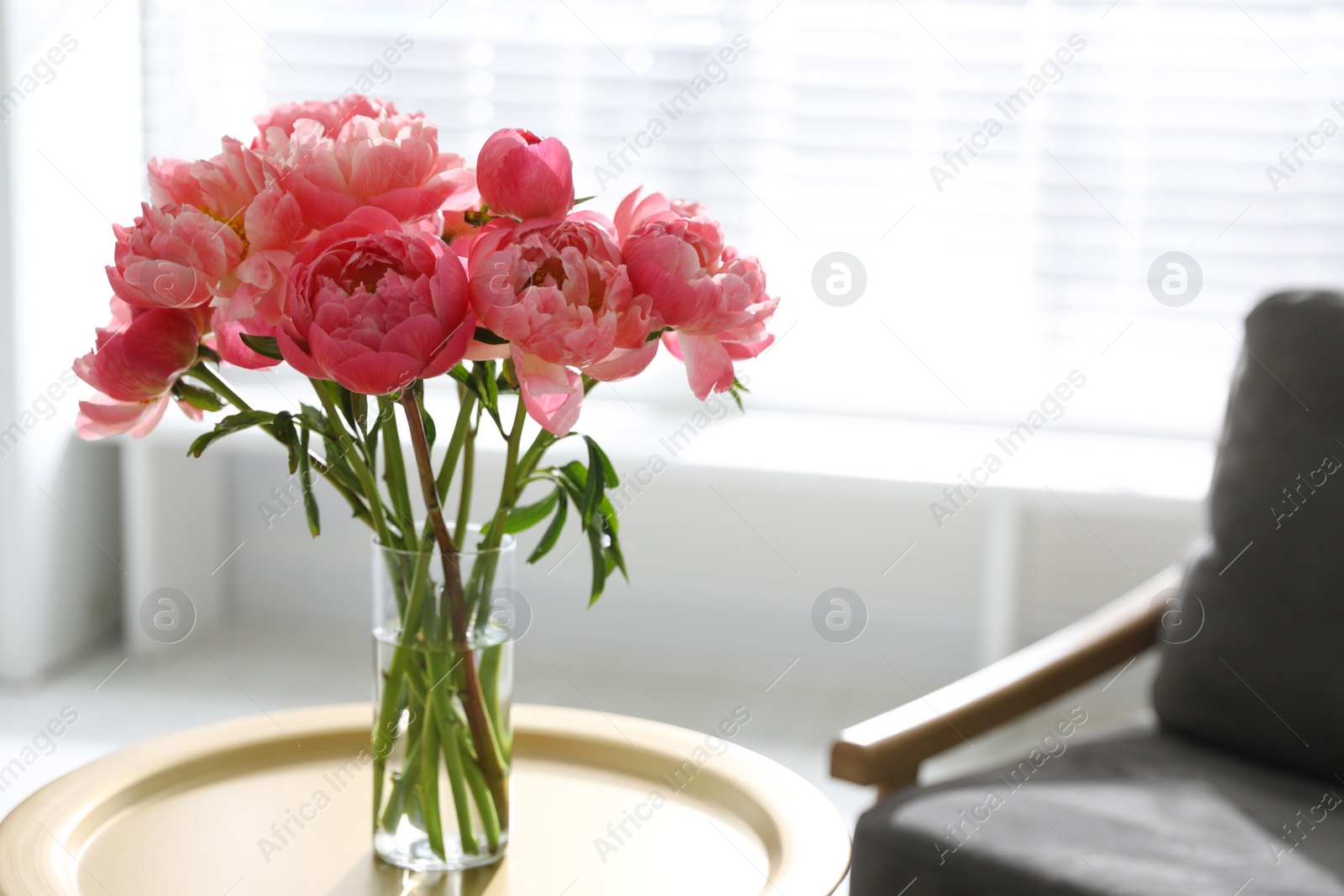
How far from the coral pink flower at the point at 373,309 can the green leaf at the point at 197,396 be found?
123 mm

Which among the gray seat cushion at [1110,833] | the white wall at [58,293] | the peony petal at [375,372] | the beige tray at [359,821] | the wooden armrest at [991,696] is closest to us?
the peony petal at [375,372]

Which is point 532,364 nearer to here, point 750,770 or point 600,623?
point 750,770

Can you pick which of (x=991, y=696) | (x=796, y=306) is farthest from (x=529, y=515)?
(x=796, y=306)

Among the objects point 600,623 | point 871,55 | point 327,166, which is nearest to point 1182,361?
point 871,55

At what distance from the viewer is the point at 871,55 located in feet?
8.73

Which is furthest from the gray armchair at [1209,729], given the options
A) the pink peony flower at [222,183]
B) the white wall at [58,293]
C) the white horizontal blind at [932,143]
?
the white wall at [58,293]

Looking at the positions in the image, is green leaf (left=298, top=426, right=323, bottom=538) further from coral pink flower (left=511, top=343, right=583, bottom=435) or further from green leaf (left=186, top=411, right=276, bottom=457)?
coral pink flower (left=511, top=343, right=583, bottom=435)

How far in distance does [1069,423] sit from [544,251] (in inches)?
84.5

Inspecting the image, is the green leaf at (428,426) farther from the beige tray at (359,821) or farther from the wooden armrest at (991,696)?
the wooden armrest at (991,696)

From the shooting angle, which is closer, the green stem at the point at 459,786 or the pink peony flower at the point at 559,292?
the pink peony flower at the point at 559,292

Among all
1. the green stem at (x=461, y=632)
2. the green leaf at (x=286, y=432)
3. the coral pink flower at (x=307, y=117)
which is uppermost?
the coral pink flower at (x=307, y=117)

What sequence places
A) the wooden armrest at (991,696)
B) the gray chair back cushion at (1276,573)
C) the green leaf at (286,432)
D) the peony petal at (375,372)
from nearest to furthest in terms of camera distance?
1. the peony petal at (375,372)
2. the green leaf at (286,432)
3. the wooden armrest at (991,696)
4. the gray chair back cushion at (1276,573)

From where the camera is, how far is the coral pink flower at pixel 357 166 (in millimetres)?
763

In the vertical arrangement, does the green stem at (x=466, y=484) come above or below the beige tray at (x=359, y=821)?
above
